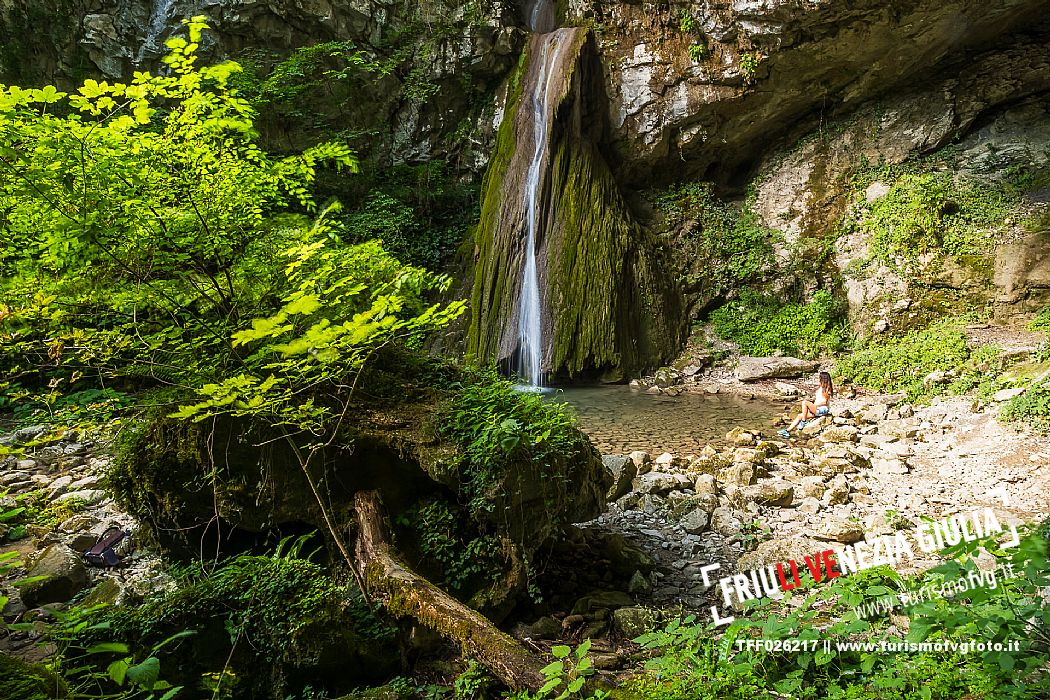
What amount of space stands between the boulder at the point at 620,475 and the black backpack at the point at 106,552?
304 cm

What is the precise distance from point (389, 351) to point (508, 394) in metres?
0.69

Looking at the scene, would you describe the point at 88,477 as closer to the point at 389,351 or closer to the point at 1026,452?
the point at 389,351

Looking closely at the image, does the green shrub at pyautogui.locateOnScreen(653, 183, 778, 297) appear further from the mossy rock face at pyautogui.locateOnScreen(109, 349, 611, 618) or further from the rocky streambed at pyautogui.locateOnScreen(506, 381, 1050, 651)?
the mossy rock face at pyautogui.locateOnScreen(109, 349, 611, 618)

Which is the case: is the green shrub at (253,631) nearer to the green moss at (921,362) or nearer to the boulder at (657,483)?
the boulder at (657,483)

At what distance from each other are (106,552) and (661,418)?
513cm

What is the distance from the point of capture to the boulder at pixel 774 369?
765 centimetres

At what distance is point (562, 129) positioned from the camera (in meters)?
8.68

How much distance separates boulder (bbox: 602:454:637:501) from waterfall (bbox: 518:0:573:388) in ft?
12.4

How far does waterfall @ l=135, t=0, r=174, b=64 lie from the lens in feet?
30.1

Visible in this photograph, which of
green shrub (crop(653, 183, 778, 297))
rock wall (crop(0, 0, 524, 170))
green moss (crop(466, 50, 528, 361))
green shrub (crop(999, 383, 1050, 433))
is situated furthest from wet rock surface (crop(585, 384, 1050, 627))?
rock wall (crop(0, 0, 524, 170))

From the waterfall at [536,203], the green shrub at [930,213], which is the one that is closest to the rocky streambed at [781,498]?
the green shrub at [930,213]

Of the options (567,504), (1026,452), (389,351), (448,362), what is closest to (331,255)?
(389,351)

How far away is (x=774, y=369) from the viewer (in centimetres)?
773

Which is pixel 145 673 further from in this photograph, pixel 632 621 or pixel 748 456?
pixel 748 456
